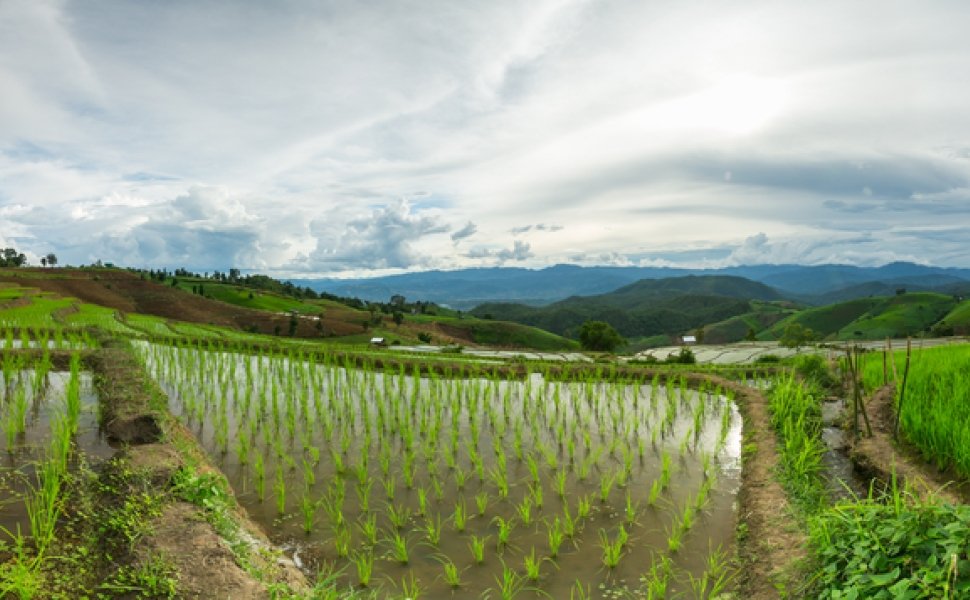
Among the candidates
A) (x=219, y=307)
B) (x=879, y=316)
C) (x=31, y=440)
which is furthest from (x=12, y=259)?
(x=879, y=316)

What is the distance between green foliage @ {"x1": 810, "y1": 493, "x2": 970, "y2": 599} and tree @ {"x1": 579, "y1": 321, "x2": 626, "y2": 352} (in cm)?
4269

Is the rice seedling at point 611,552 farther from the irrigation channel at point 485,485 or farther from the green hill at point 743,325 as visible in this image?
the green hill at point 743,325

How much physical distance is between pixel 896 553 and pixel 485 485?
458 centimetres

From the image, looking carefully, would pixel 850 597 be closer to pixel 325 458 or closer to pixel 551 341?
pixel 325 458

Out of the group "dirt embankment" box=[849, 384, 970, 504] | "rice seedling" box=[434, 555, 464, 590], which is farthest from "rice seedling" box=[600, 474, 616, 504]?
"dirt embankment" box=[849, 384, 970, 504]

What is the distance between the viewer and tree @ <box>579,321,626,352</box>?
153 feet

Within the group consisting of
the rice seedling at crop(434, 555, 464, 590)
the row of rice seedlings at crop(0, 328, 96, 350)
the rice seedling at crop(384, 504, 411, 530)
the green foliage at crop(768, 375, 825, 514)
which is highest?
the row of rice seedlings at crop(0, 328, 96, 350)

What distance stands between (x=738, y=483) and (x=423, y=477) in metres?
4.49

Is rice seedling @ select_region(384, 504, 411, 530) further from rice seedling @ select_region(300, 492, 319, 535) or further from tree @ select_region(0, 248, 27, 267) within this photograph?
tree @ select_region(0, 248, 27, 267)

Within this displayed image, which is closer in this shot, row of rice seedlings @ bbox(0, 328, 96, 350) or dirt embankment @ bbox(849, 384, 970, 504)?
dirt embankment @ bbox(849, 384, 970, 504)

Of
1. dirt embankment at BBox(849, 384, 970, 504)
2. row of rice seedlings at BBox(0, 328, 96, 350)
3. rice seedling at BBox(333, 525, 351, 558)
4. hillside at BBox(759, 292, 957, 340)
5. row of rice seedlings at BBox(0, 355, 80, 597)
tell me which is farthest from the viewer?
hillside at BBox(759, 292, 957, 340)

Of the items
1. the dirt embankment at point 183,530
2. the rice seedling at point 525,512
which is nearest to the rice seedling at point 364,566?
the dirt embankment at point 183,530

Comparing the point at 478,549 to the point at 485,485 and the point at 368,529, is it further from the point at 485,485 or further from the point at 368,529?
the point at 485,485

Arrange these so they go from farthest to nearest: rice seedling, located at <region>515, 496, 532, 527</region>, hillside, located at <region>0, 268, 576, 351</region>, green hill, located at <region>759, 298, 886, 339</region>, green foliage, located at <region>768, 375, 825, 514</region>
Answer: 1. green hill, located at <region>759, 298, 886, 339</region>
2. hillside, located at <region>0, 268, 576, 351</region>
3. green foliage, located at <region>768, 375, 825, 514</region>
4. rice seedling, located at <region>515, 496, 532, 527</region>
